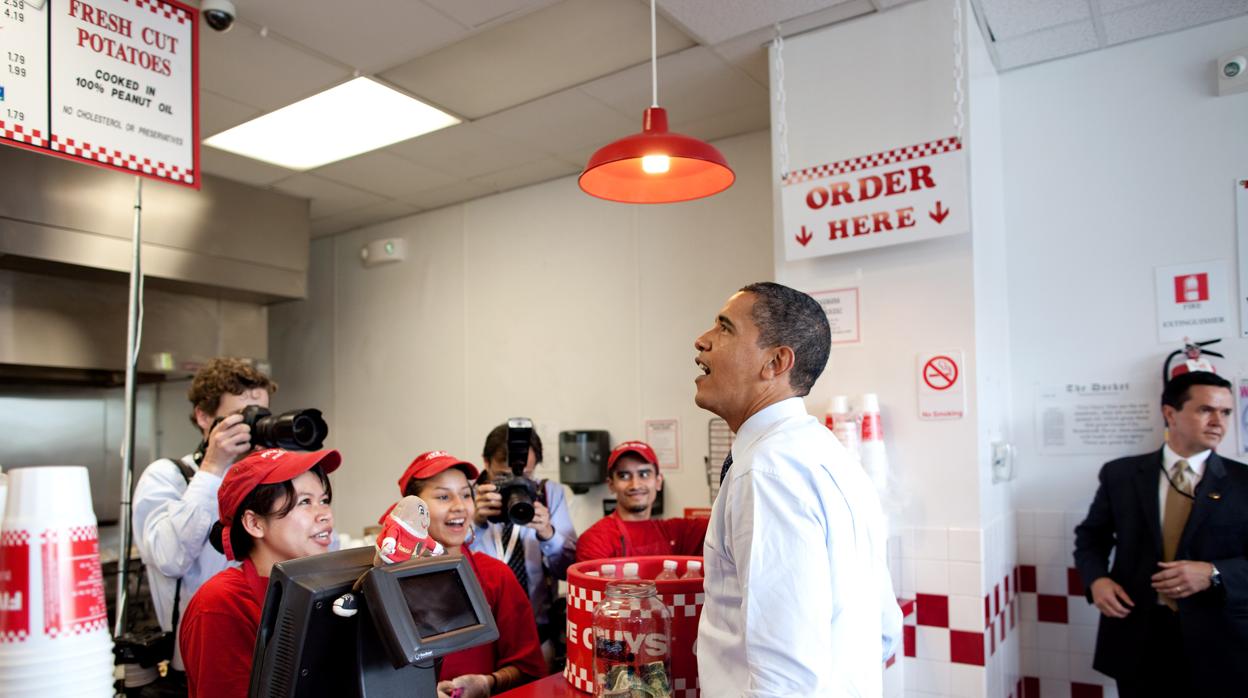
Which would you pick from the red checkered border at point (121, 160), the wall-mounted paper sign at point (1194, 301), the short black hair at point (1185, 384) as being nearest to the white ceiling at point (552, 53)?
the red checkered border at point (121, 160)

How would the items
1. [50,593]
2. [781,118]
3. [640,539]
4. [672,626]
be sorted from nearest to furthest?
[50,593] < [672,626] < [640,539] < [781,118]

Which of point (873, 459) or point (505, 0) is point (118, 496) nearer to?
point (505, 0)

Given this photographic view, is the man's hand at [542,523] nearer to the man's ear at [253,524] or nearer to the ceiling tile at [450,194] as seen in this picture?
the man's ear at [253,524]

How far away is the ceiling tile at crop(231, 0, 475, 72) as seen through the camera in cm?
304

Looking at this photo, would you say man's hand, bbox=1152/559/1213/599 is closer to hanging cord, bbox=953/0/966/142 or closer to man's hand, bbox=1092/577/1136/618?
man's hand, bbox=1092/577/1136/618

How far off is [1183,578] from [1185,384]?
66cm

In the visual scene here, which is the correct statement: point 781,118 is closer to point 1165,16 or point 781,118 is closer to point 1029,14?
point 1029,14

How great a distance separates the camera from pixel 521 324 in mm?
5270

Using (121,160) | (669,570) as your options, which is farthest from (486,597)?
(121,160)

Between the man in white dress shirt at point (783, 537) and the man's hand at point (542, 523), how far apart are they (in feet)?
4.96

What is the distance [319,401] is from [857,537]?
17.6 ft

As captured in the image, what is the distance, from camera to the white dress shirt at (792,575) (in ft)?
4.99

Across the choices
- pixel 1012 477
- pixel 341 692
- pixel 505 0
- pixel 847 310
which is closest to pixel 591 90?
pixel 505 0

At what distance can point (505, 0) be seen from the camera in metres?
3.01
